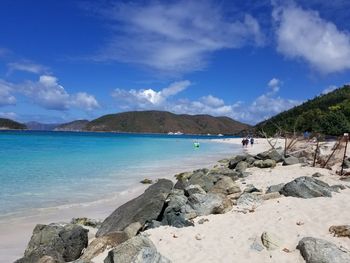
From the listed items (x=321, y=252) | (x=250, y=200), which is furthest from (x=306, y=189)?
(x=321, y=252)

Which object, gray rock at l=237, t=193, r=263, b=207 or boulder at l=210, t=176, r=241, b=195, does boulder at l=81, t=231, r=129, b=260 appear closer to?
gray rock at l=237, t=193, r=263, b=207

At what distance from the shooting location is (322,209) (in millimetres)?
10023

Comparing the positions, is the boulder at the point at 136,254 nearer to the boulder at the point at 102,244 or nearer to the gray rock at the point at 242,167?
the boulder at the point at 102,244

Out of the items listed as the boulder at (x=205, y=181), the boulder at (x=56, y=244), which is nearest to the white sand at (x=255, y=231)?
the boulder at (x=56, y=244)

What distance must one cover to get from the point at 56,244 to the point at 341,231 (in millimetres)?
6139

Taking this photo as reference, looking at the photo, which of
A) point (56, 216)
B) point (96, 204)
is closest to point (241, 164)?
point (96, 204)

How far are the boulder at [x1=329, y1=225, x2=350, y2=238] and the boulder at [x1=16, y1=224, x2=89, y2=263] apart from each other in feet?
18.0

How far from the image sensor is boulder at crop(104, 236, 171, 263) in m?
6.74

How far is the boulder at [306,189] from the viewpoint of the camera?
11.4m

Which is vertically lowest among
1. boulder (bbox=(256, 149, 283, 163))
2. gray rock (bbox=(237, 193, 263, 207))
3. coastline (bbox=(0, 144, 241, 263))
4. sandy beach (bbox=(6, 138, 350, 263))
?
coastline (bbox=(0, 144, 241, 263))

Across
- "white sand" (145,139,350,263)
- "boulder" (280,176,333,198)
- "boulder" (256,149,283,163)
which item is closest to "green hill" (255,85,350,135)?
"boulder" (256,149,283,163)

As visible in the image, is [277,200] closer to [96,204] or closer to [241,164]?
[96,204]

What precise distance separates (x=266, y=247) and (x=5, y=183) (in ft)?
51.5

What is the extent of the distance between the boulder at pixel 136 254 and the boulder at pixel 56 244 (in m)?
1.43
